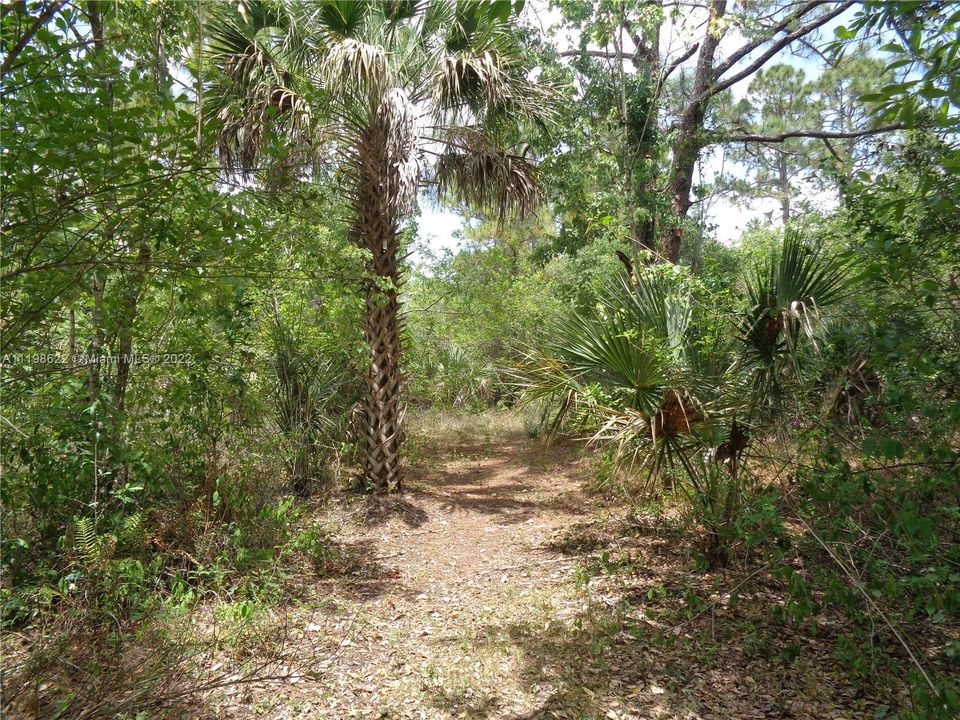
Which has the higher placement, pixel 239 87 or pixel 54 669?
pixel 239 87

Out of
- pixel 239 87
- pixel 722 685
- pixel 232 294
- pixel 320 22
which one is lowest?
pixel 722 685

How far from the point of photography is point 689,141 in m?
11.3

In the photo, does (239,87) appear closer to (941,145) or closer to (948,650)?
(941,145)

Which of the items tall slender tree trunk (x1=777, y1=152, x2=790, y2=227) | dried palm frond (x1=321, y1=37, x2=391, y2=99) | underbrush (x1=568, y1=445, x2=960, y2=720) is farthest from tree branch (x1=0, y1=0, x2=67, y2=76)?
tall slender tree trunk (x1=777, y1=152, x2=790, y2=227)

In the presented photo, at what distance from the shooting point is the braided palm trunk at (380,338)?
715cm

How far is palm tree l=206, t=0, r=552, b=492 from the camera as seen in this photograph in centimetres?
630

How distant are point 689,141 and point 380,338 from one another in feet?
25.8

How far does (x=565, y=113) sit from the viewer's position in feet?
35.4

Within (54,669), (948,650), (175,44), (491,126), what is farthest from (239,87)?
(948,650)

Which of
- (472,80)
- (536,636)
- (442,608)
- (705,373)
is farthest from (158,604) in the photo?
(472,80)

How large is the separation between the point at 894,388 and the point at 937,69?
190 cm

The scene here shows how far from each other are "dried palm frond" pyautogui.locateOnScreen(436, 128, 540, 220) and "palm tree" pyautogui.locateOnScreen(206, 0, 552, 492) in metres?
0.02

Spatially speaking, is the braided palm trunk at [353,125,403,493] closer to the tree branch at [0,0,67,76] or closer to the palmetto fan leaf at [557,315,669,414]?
the palmetto fan leaf at [557,315,669,414]

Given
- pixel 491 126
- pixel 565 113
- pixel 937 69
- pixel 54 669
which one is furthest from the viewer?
pixel 565 113
